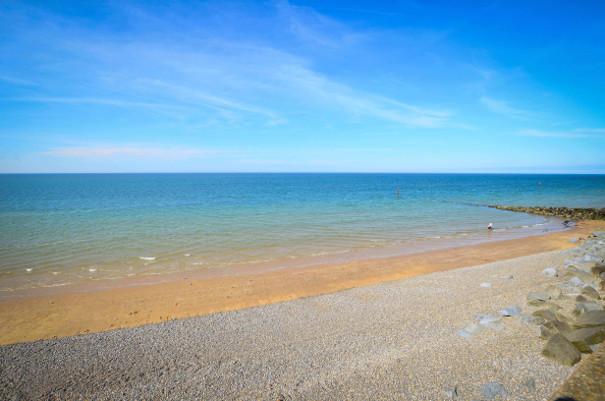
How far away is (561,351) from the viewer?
604cm

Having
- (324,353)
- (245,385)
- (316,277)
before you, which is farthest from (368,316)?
(316,277)

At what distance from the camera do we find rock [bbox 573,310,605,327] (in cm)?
681

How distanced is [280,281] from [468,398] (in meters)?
8.43

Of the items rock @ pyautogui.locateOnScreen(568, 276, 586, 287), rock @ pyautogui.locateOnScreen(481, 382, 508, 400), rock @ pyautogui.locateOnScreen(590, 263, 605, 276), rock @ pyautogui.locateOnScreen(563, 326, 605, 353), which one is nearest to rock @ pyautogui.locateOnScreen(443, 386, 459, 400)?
rock @ pyautogui.locateOnScreen(481, 382, 508, 400)

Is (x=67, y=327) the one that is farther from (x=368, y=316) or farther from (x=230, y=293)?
(x=368, y=316)

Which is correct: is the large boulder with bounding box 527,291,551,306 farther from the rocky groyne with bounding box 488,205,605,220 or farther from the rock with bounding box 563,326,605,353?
the rocky groyne with bounding box 488,205,605,220

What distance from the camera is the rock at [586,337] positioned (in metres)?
6.17

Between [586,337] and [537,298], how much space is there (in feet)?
8.81

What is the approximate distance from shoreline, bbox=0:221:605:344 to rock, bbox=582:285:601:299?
5.48 metres

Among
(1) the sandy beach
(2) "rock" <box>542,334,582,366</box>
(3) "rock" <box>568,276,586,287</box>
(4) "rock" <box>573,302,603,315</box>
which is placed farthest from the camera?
(3) "rock" <box>568,276,586,287</box>

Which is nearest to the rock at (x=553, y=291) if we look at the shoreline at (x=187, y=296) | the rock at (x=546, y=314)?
the rock at (x=546, y=314)

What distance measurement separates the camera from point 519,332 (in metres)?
7.13

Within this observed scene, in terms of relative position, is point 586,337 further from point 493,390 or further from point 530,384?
point 493,390

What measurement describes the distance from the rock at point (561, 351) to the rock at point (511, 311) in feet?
5.16
